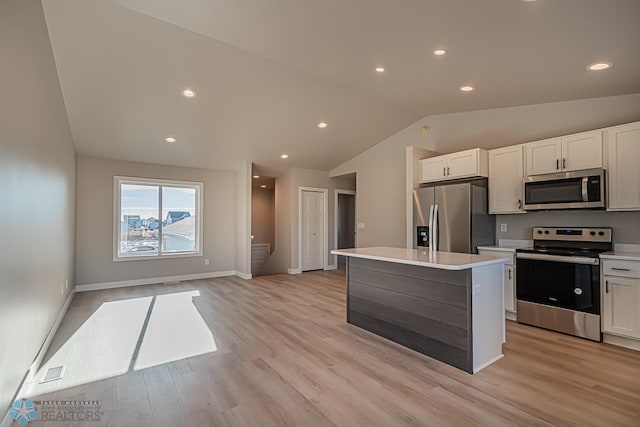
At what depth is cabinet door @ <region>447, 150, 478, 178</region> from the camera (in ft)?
14.3

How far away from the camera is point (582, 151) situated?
3.53 metres

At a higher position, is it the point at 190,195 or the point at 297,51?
the point at 297,51

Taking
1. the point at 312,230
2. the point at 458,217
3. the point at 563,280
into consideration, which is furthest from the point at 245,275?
the point at 563,280

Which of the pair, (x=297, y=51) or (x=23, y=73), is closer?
(x=23, y=73)

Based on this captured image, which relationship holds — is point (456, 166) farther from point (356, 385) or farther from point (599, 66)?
point (356, 385)

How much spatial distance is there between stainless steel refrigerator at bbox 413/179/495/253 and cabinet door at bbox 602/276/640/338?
1375 mm

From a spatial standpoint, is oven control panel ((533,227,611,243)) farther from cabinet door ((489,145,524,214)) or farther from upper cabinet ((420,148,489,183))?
upper cabinet ((420,148,489,183))

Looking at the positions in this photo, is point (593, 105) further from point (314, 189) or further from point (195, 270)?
point (195, 270)

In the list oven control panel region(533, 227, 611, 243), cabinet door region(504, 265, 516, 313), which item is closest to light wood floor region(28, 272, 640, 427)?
cabinet door region(504, 265, 516, 313)

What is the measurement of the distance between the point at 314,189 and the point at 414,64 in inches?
186

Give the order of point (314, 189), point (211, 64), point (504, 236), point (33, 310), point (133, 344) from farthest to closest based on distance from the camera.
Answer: point (314, 189), point (504, 236), point (211, 64), point (133, 344), point (33, 310)

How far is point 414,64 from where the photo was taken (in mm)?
3338

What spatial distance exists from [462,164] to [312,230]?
4.20 m

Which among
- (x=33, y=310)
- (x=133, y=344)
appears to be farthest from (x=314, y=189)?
(x=33, y=310)
